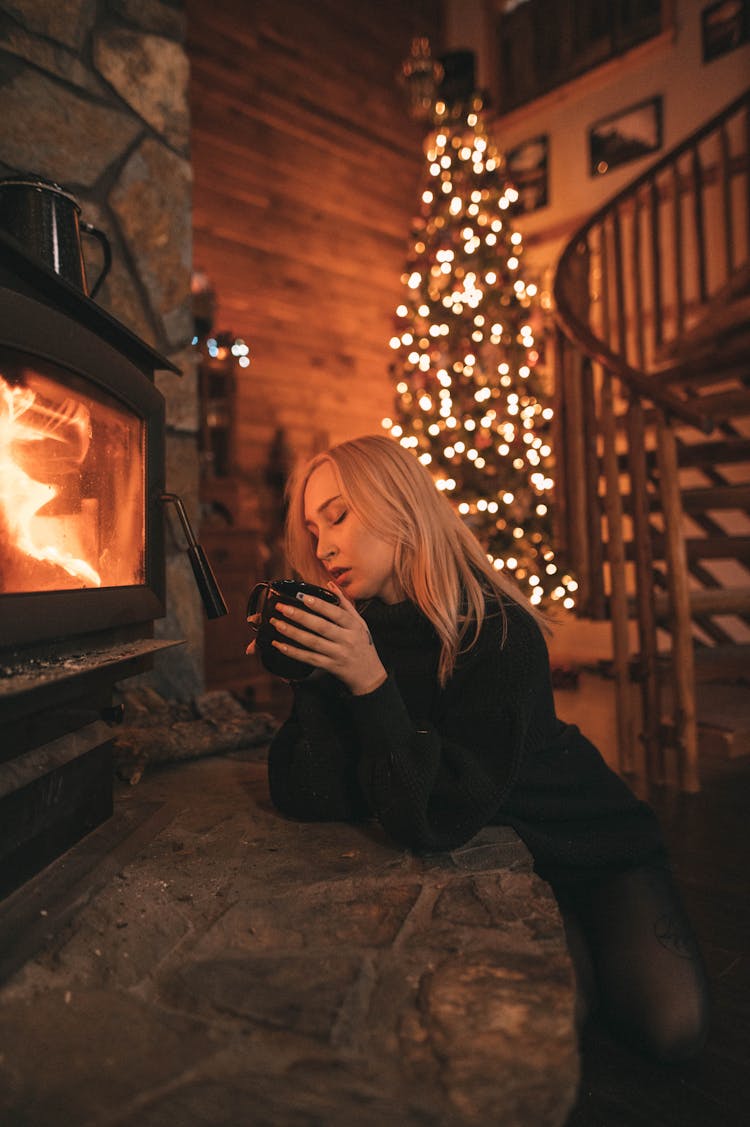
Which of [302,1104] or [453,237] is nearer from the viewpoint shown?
[302,1104]

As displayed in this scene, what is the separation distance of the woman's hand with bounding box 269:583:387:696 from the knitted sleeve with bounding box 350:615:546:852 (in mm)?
35

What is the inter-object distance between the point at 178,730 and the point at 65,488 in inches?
28.1

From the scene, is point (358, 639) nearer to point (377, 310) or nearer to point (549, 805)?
point (549, 805)

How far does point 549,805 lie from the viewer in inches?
48.1

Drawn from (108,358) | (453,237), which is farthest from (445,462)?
(108,358)

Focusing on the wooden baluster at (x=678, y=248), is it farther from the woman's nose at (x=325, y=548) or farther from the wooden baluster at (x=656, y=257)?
the woman's nose at (x=325, y=548)

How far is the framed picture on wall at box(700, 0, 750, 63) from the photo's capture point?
4.36 meters

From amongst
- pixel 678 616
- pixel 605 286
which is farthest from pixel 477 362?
pixel 678 616

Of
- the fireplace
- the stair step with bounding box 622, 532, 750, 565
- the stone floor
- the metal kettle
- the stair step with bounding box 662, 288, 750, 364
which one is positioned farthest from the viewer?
the stair step with bounding box 662, 288, 750, 364

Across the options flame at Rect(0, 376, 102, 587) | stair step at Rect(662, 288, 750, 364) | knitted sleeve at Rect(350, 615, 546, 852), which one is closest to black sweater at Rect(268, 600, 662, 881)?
knitted sleeve at Rect(350, 615, 546, 852)

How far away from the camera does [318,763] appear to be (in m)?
1.23

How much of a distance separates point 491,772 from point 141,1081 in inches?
23.4

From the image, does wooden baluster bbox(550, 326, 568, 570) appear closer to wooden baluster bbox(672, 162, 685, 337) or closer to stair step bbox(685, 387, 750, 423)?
stair step bbox(685, 387, 750, 423)

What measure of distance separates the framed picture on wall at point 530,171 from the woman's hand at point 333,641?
5.24m
